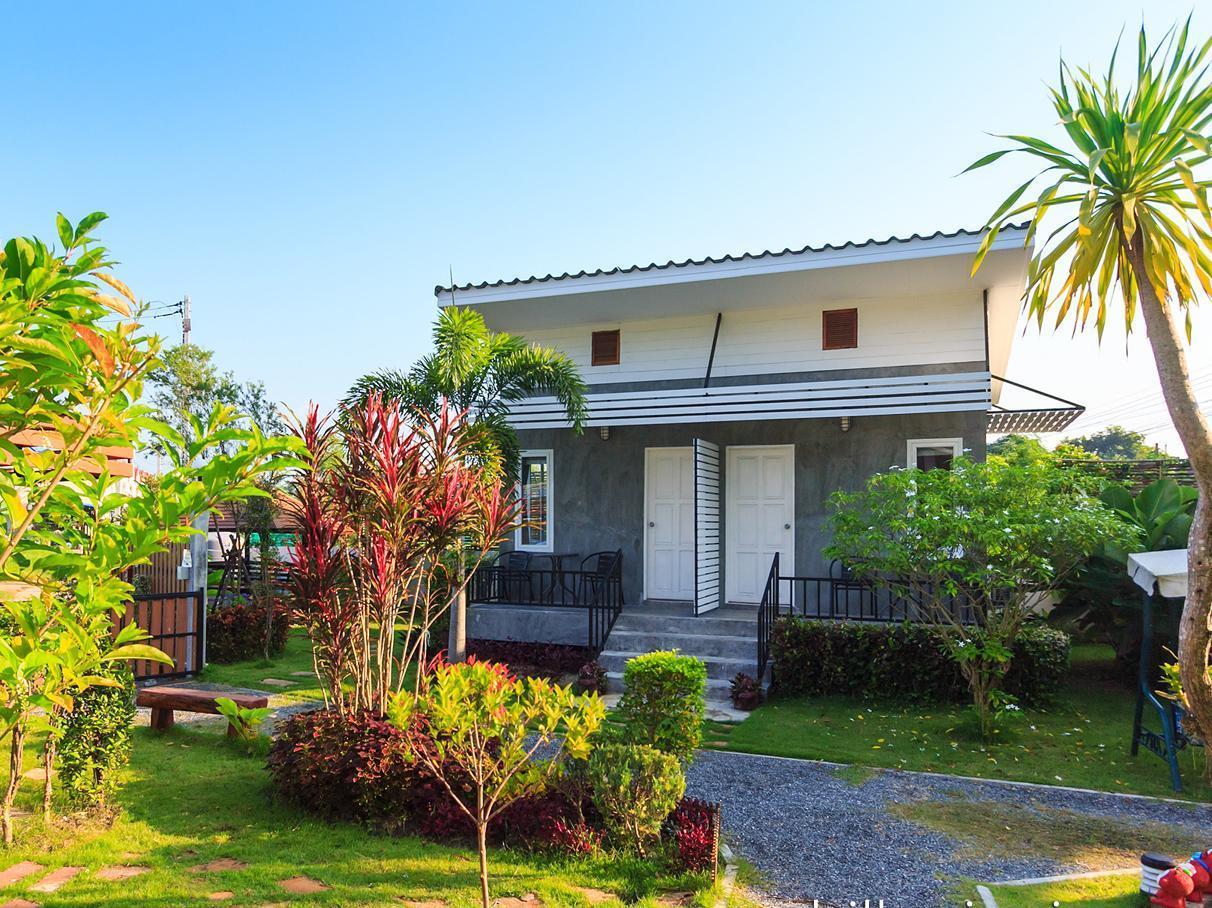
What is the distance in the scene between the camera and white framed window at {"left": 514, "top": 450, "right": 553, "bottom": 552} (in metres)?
14.5

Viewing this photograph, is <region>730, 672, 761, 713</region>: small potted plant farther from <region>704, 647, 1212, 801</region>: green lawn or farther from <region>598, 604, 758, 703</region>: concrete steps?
<region>598, 604, 758, 703</region>: concrete steps

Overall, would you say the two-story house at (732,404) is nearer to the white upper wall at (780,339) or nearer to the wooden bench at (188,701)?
the white upper wall at (780,339)

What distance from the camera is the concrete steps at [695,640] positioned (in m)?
10.8

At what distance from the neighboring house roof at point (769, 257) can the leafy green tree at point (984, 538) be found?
3291 millimetres

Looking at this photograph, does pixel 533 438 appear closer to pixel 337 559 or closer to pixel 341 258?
pixel 341 258

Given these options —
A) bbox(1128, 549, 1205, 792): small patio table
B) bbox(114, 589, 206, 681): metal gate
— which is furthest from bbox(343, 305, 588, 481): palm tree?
bbox(1128, 549, 1205, 792): small patio table

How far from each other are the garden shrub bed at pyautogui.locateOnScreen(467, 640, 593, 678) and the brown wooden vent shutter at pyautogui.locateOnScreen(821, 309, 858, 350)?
6152 mm

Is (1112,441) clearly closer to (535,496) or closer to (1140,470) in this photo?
(1140,470)

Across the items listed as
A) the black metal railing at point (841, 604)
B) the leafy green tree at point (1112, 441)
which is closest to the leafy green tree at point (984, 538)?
the black metal railing at point (841, 604)

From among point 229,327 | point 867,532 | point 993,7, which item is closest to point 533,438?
point 867,532

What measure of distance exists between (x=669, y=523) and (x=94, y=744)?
30.5 feet

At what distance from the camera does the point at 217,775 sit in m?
6.97

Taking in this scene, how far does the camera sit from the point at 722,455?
44.2 feet

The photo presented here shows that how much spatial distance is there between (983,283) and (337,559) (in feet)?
33.4
